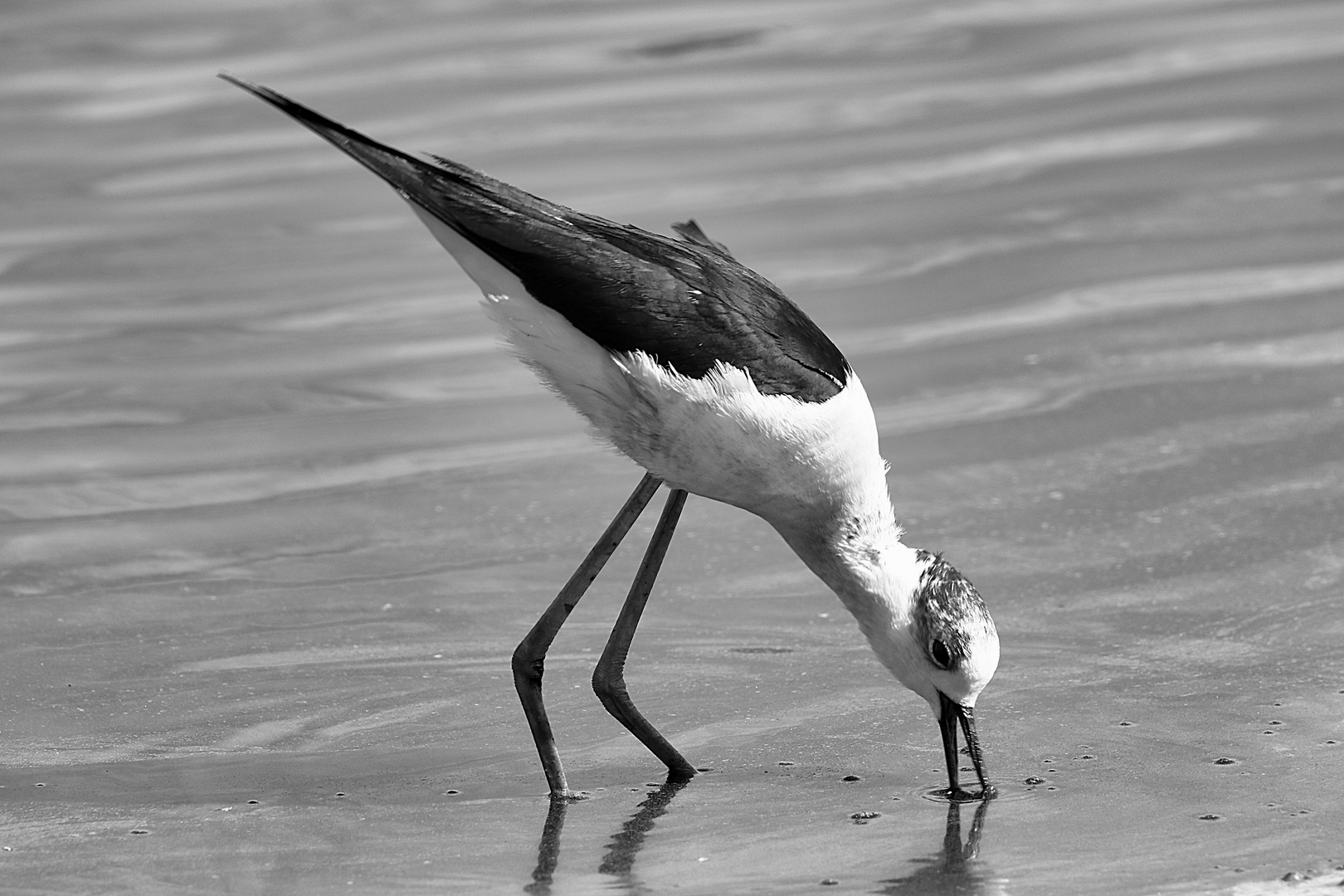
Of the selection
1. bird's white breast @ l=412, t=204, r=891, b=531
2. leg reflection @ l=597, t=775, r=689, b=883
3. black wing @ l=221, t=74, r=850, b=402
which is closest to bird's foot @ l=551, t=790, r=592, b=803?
leg reflection @ l=597, t=775, r=689, b=883

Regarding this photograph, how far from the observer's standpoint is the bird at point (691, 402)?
17.3 feet

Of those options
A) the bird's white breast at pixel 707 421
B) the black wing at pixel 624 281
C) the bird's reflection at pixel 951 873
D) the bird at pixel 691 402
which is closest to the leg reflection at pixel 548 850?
the bird at pixel 691 402

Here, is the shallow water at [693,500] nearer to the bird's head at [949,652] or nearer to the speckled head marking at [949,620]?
the bird's head at [949,652]

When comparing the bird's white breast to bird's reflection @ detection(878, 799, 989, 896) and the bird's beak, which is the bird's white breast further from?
bird's reflection @ detection(878, 799, 989, 896)

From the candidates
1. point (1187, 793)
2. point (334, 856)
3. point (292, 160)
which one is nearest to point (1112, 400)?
point (1187, 793)

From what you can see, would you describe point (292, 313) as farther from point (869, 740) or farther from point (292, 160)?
point (869, 740)

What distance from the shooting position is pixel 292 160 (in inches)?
464

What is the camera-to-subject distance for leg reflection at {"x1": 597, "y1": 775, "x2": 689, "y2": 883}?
4691mm

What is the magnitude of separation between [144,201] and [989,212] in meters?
4.77

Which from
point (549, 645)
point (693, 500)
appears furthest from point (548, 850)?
point (693, 500)

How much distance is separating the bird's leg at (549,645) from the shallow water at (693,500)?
0.31 ft

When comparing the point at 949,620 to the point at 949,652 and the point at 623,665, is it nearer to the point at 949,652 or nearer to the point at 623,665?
the point at 949,652

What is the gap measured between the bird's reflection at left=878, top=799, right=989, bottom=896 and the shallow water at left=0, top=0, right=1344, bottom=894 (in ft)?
0.04

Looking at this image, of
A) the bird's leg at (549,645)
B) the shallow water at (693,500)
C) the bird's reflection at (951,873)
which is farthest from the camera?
the bird's leg at (549,645)
